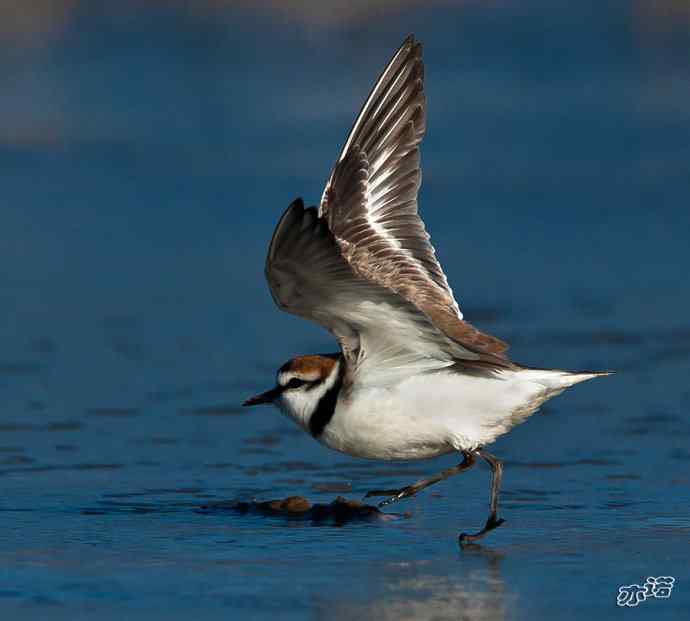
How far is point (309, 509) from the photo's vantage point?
773 centimetres

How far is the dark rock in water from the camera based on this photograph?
300 inches

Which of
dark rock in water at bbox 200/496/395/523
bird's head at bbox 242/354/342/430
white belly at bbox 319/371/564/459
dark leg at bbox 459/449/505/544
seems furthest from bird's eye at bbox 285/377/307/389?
dark leg at bbox 459/449/505/544

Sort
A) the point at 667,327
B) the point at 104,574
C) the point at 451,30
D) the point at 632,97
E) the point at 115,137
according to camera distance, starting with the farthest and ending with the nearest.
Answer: the point at 451,30
the point at 632,97
the point at 115,137
the point at 667,327
the point at 104,574

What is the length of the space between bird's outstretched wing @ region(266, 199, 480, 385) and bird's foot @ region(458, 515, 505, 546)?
28.2 inches

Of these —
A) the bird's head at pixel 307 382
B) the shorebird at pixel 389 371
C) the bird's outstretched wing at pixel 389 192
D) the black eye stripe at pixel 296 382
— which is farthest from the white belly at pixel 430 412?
the bird's outstretched wing at pixel 389 192

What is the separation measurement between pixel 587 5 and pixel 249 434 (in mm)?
11833

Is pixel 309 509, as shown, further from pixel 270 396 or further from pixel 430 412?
pixel 430 412

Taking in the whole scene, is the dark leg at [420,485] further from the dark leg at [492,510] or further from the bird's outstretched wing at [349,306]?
the bird's outstretched wing at [349,306]

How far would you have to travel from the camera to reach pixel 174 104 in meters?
18.1

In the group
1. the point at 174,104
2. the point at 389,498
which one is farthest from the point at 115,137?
the point at 389,498

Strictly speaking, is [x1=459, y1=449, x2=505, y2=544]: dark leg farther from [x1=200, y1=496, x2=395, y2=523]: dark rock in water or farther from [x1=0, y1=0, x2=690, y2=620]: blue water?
[x1=200, y1=496, x2=395, y2=523]: dark rock in water

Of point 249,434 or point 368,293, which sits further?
point 249,434

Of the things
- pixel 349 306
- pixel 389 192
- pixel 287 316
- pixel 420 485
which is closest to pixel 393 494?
pixel 420 485

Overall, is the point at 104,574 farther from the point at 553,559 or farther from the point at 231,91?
the point at 231,91
